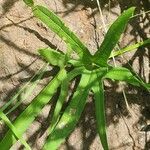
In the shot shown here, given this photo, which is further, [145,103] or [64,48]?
[145,103]

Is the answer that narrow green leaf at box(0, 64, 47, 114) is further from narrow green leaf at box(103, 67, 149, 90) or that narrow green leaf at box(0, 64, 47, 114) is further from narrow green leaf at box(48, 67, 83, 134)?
narrow green leaf at box(103, 67, 149, 90)

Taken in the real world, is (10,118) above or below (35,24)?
below

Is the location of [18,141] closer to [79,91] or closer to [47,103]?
[47,103]

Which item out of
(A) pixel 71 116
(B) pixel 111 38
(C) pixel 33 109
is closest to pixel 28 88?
(C) pixel 33 109

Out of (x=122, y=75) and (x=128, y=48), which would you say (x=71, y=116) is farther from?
(x=128, y=48)

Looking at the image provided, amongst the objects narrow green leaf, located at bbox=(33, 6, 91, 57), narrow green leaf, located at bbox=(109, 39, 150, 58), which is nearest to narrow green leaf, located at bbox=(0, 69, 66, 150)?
narrow green leaf, located at bbox=(33, 6, 91, 57)

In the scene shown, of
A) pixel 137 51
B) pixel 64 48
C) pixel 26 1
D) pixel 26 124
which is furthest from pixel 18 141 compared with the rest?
pixel 137 51

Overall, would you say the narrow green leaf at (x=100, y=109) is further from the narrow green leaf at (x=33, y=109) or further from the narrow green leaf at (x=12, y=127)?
the narrow green leaf at (x=12, y=127)
